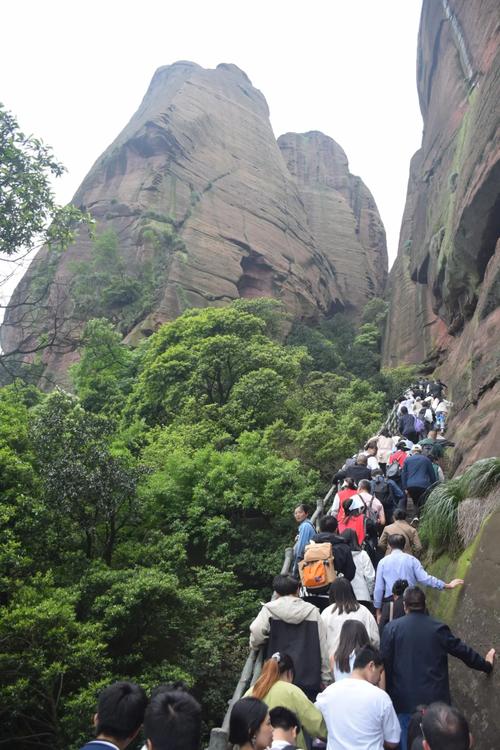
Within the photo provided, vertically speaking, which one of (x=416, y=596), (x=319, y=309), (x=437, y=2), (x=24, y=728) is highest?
(x=437, y=2)

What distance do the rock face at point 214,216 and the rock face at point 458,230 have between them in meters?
9.38

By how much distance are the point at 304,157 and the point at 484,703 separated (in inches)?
2657

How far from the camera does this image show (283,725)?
9.80 ft

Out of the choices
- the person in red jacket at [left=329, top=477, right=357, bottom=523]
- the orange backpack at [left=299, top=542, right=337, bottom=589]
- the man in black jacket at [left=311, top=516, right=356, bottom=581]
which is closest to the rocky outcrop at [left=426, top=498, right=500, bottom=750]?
the man in black jacket at [left=311, top=516, right=356, bottom=581]

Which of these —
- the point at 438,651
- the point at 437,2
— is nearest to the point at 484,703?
the point at 438,651

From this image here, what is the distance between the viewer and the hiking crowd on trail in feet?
8.72

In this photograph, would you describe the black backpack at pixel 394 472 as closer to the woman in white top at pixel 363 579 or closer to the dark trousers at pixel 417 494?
the dark trousers at pixel 417 494

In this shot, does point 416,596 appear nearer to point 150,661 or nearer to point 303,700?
point 303,700

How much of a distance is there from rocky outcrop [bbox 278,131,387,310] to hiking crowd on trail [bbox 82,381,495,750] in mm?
48441

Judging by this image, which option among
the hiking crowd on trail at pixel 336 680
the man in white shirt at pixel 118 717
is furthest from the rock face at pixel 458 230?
the man in white shirt at pixel 118 717

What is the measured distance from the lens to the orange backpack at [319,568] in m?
4.93

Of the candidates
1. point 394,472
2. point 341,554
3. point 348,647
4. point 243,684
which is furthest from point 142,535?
point 348,647

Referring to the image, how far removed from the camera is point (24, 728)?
8.73 meters

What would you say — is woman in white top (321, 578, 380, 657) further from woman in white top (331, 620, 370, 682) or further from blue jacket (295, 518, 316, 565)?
blue jacket (295, 518, 316, 565)
